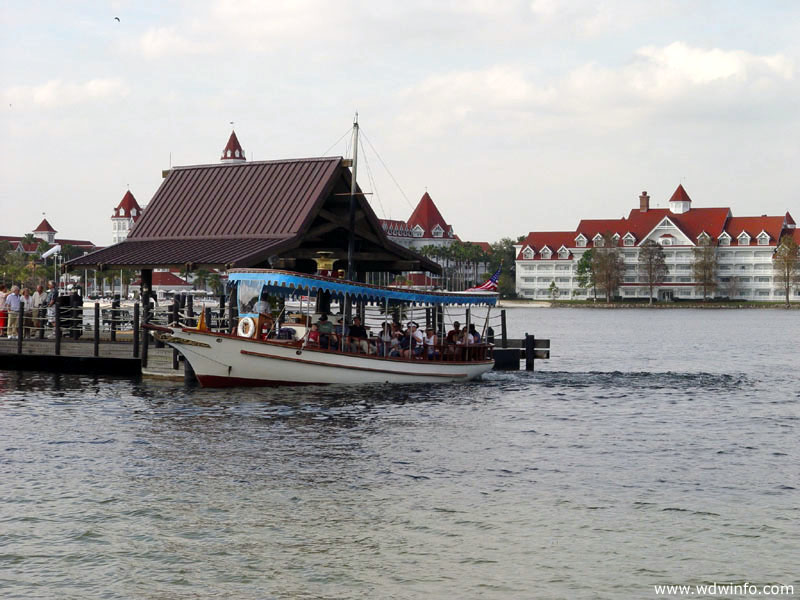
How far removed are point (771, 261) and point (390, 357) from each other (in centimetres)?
17947

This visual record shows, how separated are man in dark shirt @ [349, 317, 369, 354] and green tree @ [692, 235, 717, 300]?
170 m

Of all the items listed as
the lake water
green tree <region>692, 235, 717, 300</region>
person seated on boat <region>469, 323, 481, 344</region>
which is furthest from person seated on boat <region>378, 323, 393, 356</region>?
green tree <region>692, 235, 717, 300</region>

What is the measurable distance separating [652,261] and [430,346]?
168349 millimetres

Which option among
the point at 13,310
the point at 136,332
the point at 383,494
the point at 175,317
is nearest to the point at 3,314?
the point at 13,310

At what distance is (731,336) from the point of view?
93312mm

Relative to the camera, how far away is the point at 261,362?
101ft

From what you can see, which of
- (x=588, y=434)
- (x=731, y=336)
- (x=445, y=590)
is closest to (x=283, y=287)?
(x=588, y=434)

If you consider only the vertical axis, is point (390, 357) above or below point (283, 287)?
below

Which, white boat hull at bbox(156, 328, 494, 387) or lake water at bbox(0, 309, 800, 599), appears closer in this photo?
lake water at bbox(0, 309, 800, 599)

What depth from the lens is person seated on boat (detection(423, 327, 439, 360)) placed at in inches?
1390

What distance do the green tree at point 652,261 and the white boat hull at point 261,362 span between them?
169793mm

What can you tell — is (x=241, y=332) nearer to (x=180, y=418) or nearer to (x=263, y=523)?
(x=180, y=418)

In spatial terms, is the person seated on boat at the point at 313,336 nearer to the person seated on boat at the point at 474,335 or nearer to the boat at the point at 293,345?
the boat at the point at 293,345

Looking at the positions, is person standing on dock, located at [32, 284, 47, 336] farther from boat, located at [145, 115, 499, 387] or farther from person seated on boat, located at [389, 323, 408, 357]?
person seated on boat, located at [389, 323, 408, 357]
